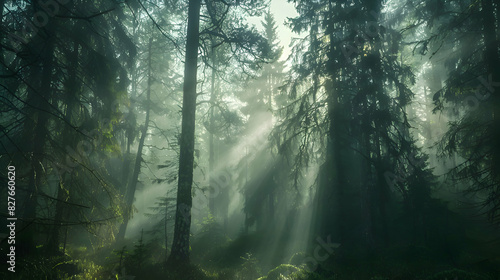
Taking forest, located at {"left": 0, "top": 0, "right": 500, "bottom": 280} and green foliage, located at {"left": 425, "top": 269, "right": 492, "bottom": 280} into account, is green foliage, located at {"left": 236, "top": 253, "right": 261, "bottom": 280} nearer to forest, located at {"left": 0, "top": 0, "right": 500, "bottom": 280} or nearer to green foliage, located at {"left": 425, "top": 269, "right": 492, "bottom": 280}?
forest, located at {"left": 0, "top": 0, "right": 500, "bottom": 280}

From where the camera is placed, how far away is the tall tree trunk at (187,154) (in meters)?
8.00

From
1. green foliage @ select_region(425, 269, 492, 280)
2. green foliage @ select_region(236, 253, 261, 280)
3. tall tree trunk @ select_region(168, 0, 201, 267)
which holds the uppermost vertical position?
tall tree trunk @ select_region(168, 0, 201, 267)

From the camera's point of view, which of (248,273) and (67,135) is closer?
(67,135)

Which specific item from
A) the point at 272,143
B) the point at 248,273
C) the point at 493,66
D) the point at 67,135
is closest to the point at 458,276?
the point at 493,66

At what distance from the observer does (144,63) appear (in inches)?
764

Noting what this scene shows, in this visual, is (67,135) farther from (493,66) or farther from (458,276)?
(493,66)

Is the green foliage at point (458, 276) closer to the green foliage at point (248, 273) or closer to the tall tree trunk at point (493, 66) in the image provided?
the tall tree trunk at point (493, 66)

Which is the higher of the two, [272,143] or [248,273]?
[272,143]

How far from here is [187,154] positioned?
A: 28.8ft

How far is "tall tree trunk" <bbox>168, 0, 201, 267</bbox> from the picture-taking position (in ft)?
26.2

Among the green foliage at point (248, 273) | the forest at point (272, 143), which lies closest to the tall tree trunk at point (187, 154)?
the forest at point (272, 143)

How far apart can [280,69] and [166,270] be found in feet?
69.9

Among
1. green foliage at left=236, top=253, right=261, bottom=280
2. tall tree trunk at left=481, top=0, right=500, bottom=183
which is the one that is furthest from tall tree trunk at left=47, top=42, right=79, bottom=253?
tall tree trunk at left=481, top=0, right=500, bottom=183

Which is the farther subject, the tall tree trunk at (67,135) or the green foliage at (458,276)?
the tall tree trunk at (67,135)
